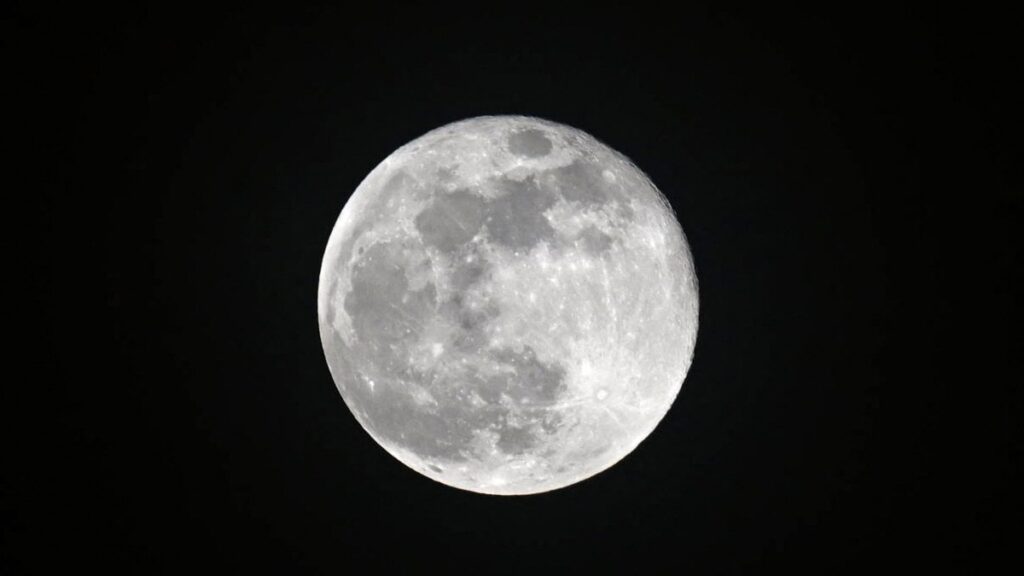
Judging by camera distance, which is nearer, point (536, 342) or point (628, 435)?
point (536, 342)

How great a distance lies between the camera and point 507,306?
11.0ft

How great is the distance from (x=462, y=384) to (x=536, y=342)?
411mm

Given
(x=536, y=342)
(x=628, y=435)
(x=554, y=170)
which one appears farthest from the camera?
(x=628, y=435)

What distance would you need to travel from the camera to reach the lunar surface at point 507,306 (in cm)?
339

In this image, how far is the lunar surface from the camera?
3389 mm

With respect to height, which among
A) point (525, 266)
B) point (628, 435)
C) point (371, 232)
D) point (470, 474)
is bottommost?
point (470, 474)

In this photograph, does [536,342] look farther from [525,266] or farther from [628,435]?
[628,435]

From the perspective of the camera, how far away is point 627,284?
351 cm

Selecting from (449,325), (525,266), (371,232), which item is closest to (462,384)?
(449,325)

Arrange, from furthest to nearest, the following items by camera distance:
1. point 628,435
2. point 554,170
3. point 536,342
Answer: point 628,435
point 554,170
point 536,342

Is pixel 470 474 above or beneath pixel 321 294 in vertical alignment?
beneath

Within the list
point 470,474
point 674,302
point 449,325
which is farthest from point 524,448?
point 674,302

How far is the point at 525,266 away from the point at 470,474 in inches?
46.8

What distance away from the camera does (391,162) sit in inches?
157
